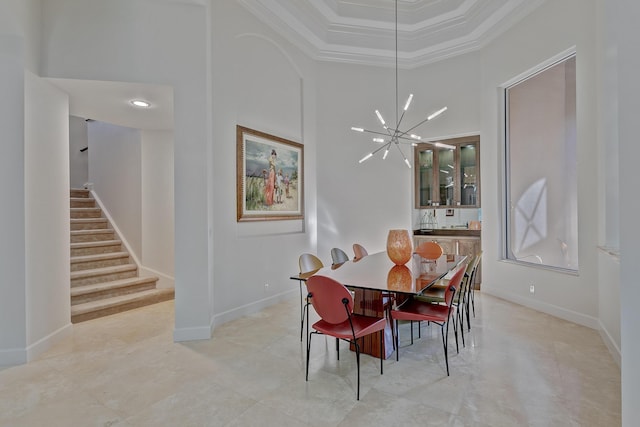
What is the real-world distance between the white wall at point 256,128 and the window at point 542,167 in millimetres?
2976

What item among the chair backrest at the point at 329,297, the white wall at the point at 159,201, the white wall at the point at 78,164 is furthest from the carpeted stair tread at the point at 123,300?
the white wall at the point at 78,164

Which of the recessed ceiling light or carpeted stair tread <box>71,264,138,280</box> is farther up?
the recessed ceiling light

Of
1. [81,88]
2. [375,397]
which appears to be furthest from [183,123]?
[375,397]

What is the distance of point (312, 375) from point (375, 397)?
54cm

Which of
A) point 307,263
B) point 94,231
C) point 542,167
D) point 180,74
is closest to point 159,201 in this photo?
point 94,231

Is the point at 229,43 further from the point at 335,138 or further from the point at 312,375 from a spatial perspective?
the point at 312,375

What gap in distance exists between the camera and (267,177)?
14.9ft

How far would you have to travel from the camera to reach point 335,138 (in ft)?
18.7

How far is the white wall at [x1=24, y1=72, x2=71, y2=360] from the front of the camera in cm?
299

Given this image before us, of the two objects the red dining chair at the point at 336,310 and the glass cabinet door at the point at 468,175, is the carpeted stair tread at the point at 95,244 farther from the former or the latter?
the glass cabinet door at the point at 468,175

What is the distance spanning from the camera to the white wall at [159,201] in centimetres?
504

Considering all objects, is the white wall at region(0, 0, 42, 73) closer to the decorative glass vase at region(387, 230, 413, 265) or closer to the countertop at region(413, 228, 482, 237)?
the decorative glass vase at region(387, 230, 413, 265)

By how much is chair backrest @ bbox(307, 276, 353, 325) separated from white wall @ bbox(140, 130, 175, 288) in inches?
137

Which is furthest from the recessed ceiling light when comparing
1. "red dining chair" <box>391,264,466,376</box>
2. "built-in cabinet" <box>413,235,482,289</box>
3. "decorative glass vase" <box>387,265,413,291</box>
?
"built-in cabinet" <box>413,235,482,289</box>
